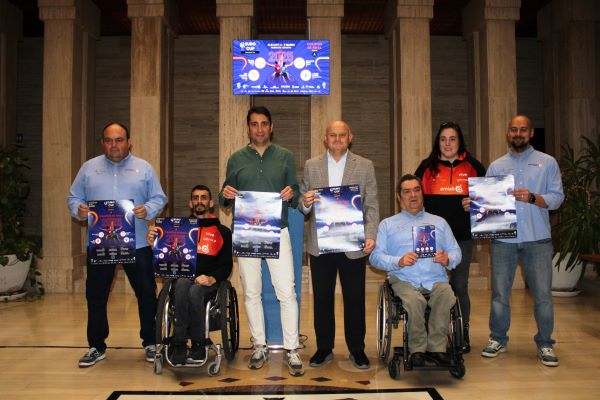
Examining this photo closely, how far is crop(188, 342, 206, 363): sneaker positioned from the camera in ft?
11.8

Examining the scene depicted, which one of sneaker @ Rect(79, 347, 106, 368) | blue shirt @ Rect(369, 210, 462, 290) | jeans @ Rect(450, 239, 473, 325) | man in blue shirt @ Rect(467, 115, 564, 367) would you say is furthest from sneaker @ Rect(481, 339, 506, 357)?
sneaker @ Rect(79, 347, 106, 368)

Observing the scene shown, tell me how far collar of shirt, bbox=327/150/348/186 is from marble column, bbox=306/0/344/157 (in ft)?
12.3

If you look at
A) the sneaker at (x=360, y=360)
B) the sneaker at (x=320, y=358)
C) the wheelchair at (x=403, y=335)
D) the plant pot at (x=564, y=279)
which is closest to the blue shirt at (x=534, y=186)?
the wheelchair at (x=403, y=335)

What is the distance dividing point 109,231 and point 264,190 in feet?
3.68

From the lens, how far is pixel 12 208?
24.0ft

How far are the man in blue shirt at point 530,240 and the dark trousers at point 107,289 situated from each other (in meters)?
2.54

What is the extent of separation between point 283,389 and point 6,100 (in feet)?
25.1

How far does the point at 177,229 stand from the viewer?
3719mm

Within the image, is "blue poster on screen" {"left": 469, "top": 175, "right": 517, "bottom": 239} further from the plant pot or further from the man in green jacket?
the plant pot

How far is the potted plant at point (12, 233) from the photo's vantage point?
6816mm

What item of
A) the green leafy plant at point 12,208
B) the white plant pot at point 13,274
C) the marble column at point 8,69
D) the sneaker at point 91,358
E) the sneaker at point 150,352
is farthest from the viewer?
the marble column at point 8,69

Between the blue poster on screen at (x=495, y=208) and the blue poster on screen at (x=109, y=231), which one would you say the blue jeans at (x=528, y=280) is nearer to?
the blue poster on screen at (x=495, y=208)

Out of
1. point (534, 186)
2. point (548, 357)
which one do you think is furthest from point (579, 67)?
point (548, 357)

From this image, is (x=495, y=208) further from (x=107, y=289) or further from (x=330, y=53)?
(x=330, y=53)
